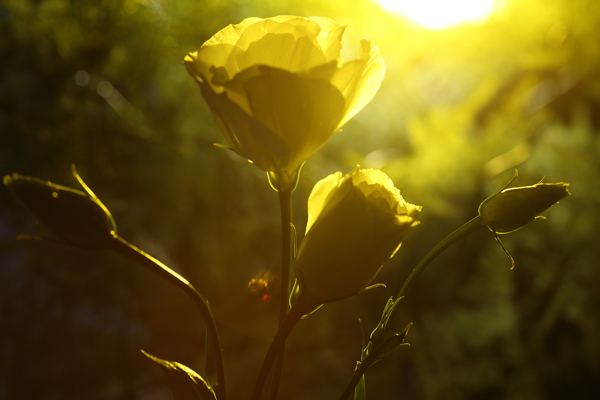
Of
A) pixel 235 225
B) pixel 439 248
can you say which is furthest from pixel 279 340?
pixel 235 225

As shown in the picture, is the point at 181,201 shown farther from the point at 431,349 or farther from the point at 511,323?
the point at 511,323

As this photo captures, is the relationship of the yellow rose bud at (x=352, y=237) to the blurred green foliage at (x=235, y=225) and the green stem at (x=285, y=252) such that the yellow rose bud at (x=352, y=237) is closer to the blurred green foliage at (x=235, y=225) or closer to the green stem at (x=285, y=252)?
the green stem at (x=285, y=252)

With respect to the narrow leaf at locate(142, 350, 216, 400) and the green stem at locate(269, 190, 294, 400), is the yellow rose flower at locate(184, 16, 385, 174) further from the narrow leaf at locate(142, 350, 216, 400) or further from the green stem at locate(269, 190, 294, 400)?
the narrow leaf at locate(142, 350, 216, 400)

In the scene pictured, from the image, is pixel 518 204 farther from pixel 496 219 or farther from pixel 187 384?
pixel 187 384

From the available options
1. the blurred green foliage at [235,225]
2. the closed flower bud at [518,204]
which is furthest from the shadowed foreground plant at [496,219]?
the blurred green foliage at [235,225]

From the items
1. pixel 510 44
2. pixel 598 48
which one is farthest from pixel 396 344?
pixel 510 44
